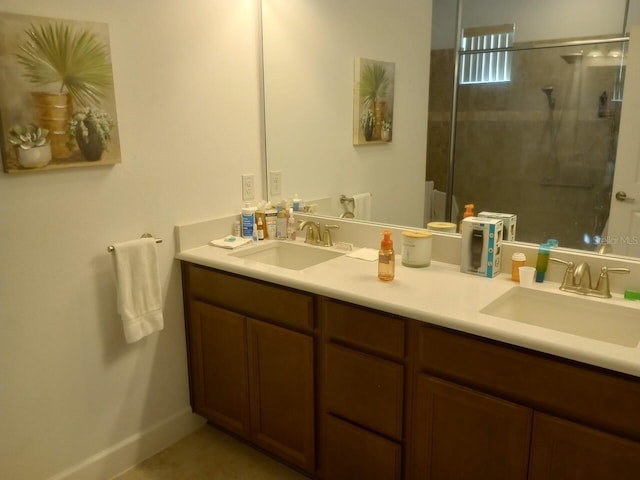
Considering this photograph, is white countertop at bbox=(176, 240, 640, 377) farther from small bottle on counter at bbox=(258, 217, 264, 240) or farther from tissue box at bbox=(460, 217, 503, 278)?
small bottle on counter at bbox=(258, 217, 264, 240)

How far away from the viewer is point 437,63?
2.09 metres

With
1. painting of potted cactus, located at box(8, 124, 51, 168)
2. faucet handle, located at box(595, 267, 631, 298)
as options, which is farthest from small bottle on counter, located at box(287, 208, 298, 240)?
faucet handle, located at box(595, 267, 631, 298)

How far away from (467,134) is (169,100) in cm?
119

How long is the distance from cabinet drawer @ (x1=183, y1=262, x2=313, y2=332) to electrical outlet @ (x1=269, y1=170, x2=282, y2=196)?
0.60 m

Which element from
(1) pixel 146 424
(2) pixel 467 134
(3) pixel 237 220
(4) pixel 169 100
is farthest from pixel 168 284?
(2) pixel 467 134

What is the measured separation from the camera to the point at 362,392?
1768 millimetres

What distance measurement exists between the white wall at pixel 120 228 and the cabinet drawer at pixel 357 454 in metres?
0.83

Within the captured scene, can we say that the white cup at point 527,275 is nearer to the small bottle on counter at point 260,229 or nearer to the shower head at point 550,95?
the shower head at point 550,95

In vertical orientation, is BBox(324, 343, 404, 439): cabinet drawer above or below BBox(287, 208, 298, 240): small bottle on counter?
below

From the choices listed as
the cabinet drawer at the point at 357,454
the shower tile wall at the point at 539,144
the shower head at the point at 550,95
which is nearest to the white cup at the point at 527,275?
the shower tile wall at the point at 539,144

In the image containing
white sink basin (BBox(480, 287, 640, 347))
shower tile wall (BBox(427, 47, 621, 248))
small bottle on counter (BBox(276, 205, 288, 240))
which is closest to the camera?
white sink basin (BBox(480, 287, 640, 347))

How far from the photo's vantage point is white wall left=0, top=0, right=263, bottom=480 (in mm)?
1827

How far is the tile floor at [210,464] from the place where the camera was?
219 cm

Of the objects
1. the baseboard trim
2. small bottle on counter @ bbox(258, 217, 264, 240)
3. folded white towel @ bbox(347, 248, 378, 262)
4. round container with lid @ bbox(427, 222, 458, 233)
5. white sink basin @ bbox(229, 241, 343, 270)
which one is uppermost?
round container with lid @ bbox(427, 222, 458, 233)
